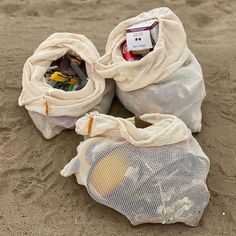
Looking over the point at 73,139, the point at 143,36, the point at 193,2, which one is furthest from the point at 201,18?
the point at 73,139

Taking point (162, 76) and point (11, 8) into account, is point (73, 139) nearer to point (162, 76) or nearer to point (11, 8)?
point (162, 76)

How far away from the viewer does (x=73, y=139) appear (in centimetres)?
225

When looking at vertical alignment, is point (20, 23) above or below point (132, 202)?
below

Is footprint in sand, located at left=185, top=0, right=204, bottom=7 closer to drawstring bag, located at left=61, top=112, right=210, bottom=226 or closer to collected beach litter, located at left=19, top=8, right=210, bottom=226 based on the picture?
collected beach litter, located at left=19, top=8, right=210, bottom=226

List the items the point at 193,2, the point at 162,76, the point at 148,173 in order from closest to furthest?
the point at 148,173 → the point at 162,76 → the point at 193,2

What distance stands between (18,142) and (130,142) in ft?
2.22

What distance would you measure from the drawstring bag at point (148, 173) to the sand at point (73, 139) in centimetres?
9

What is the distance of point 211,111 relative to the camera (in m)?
2.48

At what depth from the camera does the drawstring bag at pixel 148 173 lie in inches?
71.4

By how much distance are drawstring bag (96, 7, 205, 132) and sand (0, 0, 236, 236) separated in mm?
195

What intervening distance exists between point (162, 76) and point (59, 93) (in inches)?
18.9

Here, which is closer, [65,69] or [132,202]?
[132,202]

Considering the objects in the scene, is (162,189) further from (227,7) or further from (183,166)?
(227,7)

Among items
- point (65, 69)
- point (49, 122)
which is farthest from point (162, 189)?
point (65, 69)
